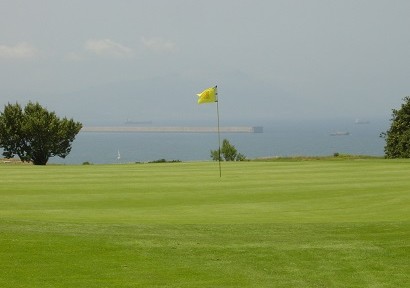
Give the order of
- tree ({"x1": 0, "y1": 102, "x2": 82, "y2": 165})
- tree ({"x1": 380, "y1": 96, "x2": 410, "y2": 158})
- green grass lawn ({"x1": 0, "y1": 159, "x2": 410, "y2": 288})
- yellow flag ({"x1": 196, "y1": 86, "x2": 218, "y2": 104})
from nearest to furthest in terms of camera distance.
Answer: green grass lawn ({"x1": 0, "y1": 159, "x2": 410, "y2": 288}) → yellow flag ({"x1": 196, "y1": 86, "x2": 218, "y2": 104}) → tree ({"x1": 0, "y1": 102, "x2": 82, "y2": 165}) → tree ({"x1": 380, "y1": 96, "x2": 410, "y2": 158})

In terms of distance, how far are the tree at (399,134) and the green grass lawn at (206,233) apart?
40544 millimetres

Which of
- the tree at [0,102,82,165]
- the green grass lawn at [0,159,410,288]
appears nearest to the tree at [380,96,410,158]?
the tree at [0,102,82,165]

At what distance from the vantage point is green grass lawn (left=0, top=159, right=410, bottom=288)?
34.6 feet

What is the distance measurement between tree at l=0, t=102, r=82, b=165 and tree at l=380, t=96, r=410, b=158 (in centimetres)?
2725

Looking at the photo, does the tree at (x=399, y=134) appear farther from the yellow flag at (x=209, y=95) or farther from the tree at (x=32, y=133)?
the yellow flag at (x=209, y=95)

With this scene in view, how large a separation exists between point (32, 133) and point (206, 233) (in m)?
46.1

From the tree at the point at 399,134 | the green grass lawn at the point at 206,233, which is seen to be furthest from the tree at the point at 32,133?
the green grass lawn at the point at 206,233

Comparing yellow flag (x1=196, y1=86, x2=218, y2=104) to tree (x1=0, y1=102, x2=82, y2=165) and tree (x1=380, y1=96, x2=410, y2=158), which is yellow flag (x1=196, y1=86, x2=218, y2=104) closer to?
tree (x1=0, y1=102, x2=82, y2=165)

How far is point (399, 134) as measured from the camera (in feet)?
211

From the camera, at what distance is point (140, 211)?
16.6 m

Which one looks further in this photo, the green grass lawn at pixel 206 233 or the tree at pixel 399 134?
the tree at pixel 399 134

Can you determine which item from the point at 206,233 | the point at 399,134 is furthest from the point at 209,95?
the point at 399,134

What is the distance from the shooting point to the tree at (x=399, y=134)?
6209cm

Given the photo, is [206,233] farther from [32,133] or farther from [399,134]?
[399,134]
